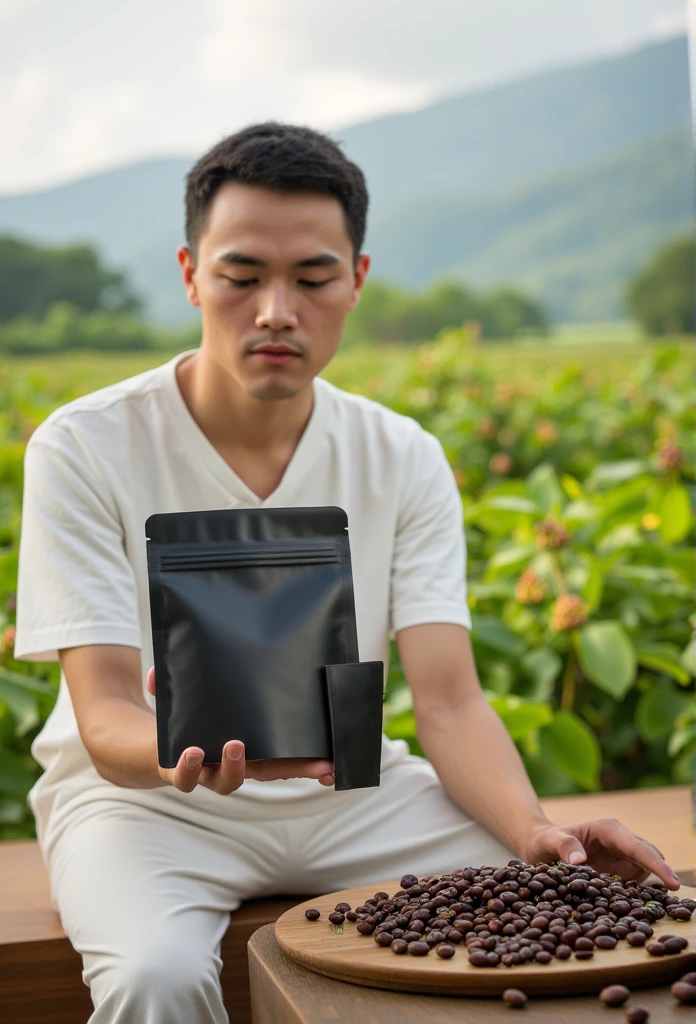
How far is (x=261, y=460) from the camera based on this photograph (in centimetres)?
177

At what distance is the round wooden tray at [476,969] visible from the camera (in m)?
1.05

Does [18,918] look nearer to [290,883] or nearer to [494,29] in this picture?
[290,883]

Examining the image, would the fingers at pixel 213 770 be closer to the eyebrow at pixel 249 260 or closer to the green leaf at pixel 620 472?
the eyebrow at pixel 249 260

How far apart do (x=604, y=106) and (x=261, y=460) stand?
385 cm

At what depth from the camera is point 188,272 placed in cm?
175

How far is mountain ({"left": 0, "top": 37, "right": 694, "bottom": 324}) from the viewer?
489 centimetres

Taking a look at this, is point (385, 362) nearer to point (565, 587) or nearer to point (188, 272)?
point (565, 587)

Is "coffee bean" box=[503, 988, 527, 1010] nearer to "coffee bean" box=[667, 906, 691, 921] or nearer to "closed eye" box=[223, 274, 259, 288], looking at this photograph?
"coffee bean" box=[667, 906, 691, 921]

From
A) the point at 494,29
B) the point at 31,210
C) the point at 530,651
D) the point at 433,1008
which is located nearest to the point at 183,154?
the point at 31,210

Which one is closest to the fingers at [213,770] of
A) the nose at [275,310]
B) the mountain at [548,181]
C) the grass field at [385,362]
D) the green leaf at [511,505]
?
the nose at [275,310]

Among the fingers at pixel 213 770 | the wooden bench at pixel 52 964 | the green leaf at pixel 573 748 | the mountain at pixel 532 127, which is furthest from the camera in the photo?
the mountain at pixel 532 127

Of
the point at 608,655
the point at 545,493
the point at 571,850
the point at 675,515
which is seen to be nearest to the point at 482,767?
the point at 571,850

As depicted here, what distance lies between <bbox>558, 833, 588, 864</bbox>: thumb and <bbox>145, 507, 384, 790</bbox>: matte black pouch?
0.90 ft

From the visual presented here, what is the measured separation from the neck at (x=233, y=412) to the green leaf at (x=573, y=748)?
2.78ft
